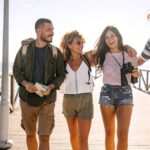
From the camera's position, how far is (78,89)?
4996 mm

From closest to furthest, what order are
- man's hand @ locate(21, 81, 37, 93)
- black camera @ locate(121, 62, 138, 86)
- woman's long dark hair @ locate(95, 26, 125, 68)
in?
1. man's hand @ locate(21, 81, 37, 93)
2. black camera @ locate(121, 62, 138, 86)
3. woman's long dark hair @ locate(95, 26, 125, 68)

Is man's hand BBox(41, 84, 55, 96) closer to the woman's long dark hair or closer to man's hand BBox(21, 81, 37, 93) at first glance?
man's hand BBox(21, 81, 37, 93)

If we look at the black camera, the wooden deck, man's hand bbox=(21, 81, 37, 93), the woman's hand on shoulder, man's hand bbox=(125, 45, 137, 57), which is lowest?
the wooden deck

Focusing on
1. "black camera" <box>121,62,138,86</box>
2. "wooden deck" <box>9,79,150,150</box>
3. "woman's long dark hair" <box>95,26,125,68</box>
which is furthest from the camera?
"wooden deck" <box>9,79,150,150</box>

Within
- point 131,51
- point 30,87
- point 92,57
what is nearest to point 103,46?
point 92,57

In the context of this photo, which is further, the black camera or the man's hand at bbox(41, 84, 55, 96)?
the black camera

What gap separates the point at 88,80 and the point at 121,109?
0.50 m

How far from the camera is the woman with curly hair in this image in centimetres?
496

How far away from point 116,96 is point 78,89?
0.43 m

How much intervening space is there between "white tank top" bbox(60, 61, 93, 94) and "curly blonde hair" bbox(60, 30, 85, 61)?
8.1 inches

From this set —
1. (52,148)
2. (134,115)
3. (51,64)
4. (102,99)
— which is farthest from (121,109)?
(134,115)

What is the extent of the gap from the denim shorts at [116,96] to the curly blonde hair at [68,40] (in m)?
0.62

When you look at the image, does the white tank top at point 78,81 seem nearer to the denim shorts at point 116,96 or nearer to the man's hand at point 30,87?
the denim shorts at point 116,96

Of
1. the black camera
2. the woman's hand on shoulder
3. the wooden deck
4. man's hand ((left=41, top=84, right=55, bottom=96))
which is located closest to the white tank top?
the woman's hand on shoulder
